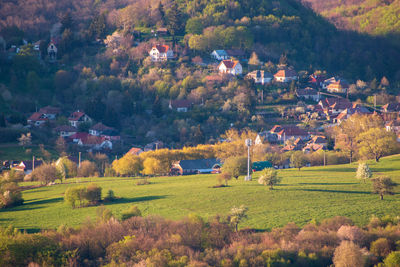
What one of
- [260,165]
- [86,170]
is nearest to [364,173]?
[260,165]

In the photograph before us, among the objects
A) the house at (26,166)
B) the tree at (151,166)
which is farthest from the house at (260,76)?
the house at (26,166)

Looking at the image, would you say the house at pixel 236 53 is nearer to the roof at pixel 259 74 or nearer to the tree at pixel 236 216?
the roof at pixel 259 74

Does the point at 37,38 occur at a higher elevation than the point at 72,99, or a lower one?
higher

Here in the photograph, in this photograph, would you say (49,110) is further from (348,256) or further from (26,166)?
(348,256)

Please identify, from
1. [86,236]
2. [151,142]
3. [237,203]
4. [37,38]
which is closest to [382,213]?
[237,203]

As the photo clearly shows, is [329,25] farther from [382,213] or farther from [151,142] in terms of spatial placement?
[382,213]

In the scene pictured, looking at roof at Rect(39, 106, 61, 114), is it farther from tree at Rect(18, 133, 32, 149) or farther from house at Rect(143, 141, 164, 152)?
house at Rect(143, 141, 164, 152)
